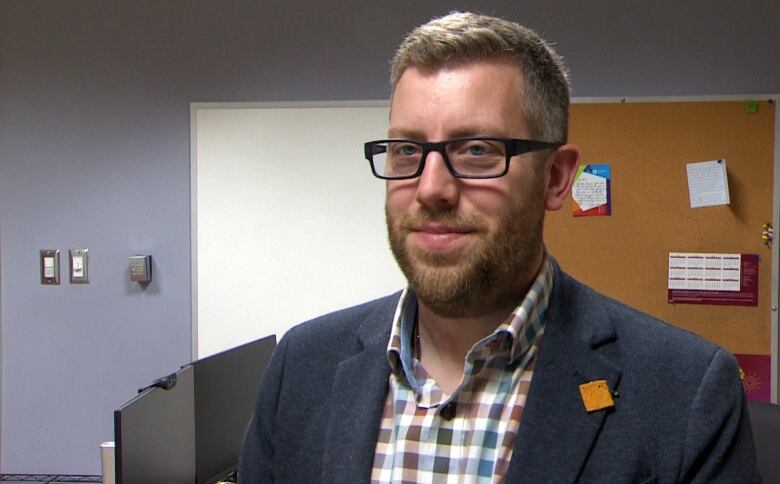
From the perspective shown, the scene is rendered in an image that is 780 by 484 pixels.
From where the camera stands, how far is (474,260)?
3.04 ft

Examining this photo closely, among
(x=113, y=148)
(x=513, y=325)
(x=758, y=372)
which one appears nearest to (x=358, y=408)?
(x=513, y=325)

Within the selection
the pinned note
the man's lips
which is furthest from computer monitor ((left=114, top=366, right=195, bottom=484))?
the pinned note

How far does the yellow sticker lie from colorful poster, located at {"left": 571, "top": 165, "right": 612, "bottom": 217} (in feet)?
7.18

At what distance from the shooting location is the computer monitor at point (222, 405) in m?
1.97

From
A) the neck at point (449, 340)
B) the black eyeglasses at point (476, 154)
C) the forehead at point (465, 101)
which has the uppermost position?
the forehead at point (465, 101)

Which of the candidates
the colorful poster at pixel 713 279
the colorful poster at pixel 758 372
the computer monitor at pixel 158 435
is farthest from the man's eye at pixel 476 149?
the colorful poster at pixel 758 372

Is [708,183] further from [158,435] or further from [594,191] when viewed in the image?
[158,435]

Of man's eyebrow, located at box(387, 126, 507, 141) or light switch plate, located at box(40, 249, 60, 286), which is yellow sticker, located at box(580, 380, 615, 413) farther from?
light switch plate, located at box(40, 249, 60, 286)

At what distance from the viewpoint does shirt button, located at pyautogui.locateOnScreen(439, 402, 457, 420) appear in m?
0.98

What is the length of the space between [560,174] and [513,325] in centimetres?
23

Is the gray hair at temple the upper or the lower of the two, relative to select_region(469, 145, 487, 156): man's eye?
upper

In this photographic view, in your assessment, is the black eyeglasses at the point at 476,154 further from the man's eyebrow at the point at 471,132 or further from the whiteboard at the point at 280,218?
the whiteboard at the point at 280,218

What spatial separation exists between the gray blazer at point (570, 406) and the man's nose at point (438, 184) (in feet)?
0.75

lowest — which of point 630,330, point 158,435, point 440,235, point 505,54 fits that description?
point 158,435
